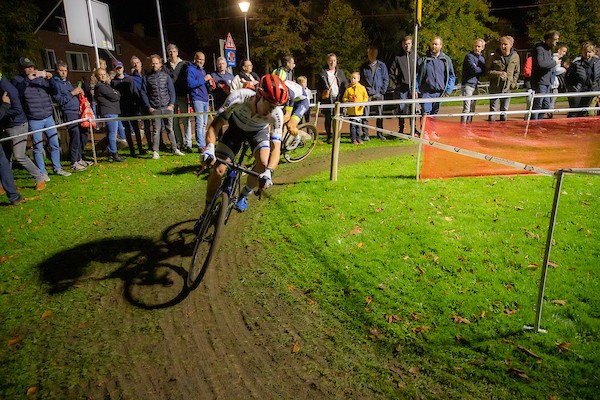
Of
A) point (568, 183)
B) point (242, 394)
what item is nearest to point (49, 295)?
point (242, 394)

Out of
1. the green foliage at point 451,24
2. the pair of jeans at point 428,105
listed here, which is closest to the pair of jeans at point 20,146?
the pair of jeans at point 428,105

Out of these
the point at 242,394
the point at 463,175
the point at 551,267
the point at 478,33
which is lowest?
the point at 242,394

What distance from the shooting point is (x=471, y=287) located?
4.41 meters

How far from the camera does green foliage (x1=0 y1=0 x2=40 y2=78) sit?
58.0 feet

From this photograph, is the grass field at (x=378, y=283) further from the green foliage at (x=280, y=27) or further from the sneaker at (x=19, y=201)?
the green foliage at (x=280, y=27)

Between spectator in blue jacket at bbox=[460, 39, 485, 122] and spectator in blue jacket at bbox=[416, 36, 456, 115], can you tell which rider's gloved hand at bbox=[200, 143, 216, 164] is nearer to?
spectator in blue jacket at bbox=[416, 36, 456, 115]

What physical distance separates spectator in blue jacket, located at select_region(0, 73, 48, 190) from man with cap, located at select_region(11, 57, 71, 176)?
346mm

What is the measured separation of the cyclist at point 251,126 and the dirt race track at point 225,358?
1452 millimetres

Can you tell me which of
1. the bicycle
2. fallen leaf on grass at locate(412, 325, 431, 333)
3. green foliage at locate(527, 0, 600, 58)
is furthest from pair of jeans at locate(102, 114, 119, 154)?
green foliage at locate(527, 0, 600, 58)

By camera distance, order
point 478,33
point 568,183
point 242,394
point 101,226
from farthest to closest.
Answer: point 478,33 < point 568,183 < point 101,226 < point 242,394

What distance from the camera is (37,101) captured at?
8.64 metres

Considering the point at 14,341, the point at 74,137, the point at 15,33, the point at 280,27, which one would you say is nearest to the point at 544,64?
the point at 74,137

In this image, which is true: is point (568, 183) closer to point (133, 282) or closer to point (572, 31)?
point (133, 282)

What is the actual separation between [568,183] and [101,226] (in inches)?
345
